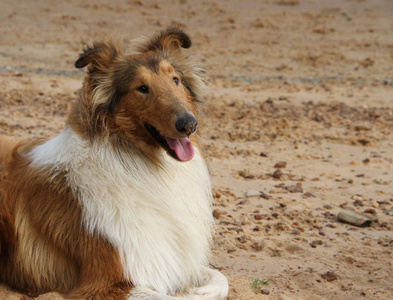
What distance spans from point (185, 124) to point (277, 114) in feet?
19.7

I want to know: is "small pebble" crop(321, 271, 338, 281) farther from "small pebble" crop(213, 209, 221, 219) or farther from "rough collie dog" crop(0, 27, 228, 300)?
"small pebble" crop(213, 209, 221, 219)

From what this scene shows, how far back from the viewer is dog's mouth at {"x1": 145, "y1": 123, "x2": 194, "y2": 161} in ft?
14.8

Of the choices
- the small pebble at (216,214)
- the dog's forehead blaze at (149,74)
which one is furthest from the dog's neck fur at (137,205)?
the small pebble at (216,214)

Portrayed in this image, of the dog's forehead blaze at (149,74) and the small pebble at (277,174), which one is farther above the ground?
the dog's forehead blaze at (149,74)

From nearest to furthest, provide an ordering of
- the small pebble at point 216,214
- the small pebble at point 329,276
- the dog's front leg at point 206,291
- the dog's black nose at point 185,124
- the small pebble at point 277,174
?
the dog's front leg at point 206,291, the dog's black nose at point 185,124, the small pebble at point 329,276, the small pebble at point 216,214, the small pebble at point 277,174

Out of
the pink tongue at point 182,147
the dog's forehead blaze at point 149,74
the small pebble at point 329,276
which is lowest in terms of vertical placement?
the small pebble at point 329,276

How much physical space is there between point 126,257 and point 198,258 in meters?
0.58

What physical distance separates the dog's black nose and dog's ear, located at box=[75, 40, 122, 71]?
683 mm

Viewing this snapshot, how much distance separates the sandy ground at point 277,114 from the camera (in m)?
5.59

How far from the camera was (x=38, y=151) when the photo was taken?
4.80 meters

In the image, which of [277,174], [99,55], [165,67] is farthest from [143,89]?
[277,174]

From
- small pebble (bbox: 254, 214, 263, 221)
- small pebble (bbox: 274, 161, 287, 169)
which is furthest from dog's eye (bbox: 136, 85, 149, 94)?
small pebble (bbox: 274, 161, 287, 169)

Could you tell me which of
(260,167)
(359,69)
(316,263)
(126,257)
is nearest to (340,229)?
(316,263)

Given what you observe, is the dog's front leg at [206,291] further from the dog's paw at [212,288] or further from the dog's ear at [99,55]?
the dog's ear at [99,55]
